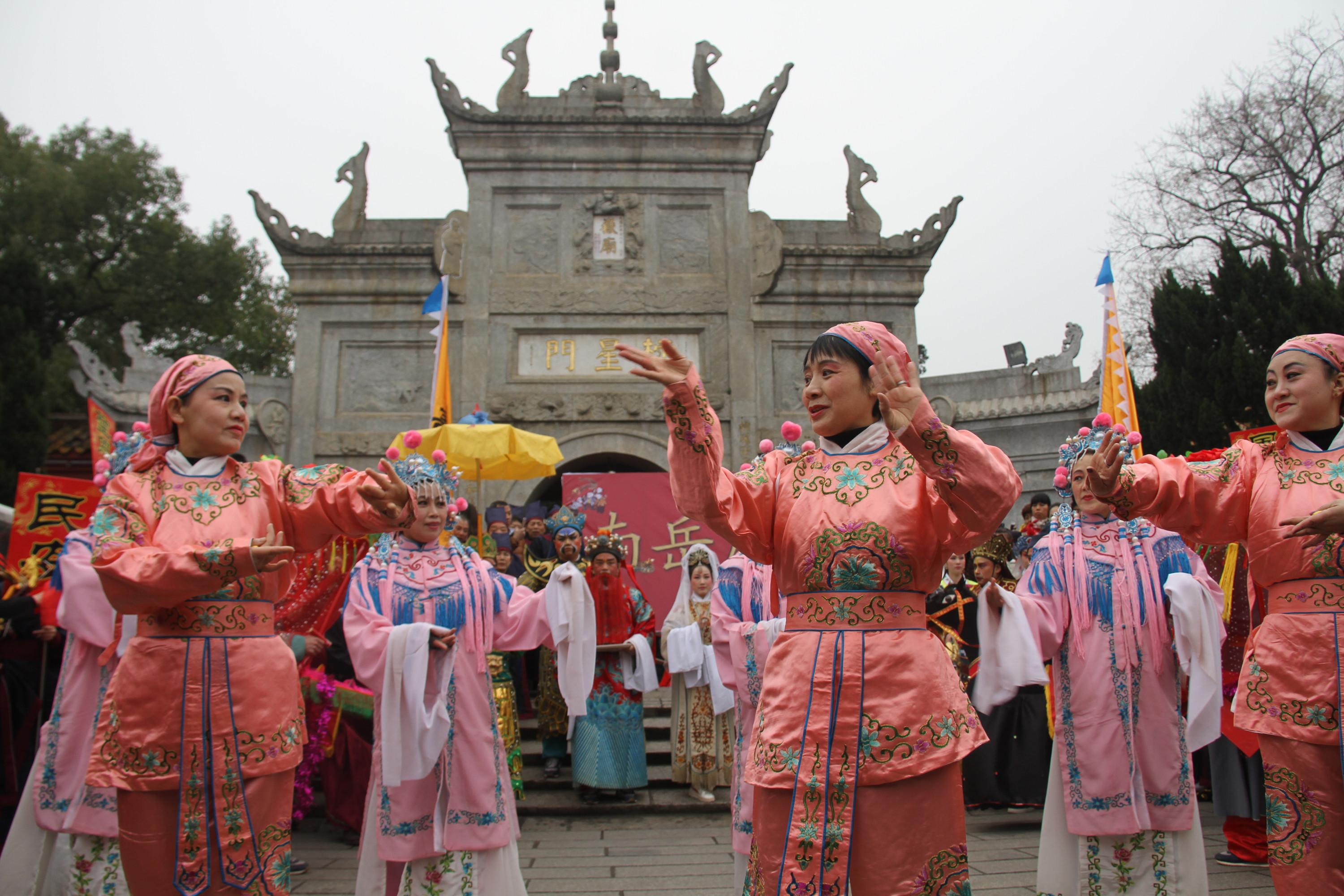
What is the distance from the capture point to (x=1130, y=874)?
3.70m

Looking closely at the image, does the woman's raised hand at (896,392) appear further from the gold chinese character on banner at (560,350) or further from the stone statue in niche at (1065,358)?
the stone statue in niche at (1065,358)

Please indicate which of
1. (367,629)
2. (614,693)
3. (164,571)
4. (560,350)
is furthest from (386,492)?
(560,350)

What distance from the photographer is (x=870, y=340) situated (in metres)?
2.56

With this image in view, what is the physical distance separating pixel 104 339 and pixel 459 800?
74.9 feet

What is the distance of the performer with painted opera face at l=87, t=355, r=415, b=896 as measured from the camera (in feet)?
9.05

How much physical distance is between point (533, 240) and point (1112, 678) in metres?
9.83

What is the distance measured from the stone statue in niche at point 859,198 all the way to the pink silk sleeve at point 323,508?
1067 cm

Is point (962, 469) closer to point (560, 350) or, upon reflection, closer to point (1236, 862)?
point (1236, 862)

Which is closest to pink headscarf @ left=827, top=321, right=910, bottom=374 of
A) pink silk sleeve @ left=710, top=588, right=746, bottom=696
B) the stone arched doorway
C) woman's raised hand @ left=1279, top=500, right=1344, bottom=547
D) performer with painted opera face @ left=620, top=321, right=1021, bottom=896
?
performer with painted opera face @ left=620, top=321, right=1021, bottom=896

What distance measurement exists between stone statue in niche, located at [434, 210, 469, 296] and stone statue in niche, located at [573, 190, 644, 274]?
56.1 inches

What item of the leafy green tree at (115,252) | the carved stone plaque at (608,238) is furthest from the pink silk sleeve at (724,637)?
the leafy green tree at (115,252)

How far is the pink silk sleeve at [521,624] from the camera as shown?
4.30 meters

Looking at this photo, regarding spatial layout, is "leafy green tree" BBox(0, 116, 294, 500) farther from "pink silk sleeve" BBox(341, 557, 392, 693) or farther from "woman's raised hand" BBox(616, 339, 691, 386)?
"woman's raised hand" BBox(616, 339, 691, 386)

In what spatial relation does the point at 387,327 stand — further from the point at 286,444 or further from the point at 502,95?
the point at 502,95
